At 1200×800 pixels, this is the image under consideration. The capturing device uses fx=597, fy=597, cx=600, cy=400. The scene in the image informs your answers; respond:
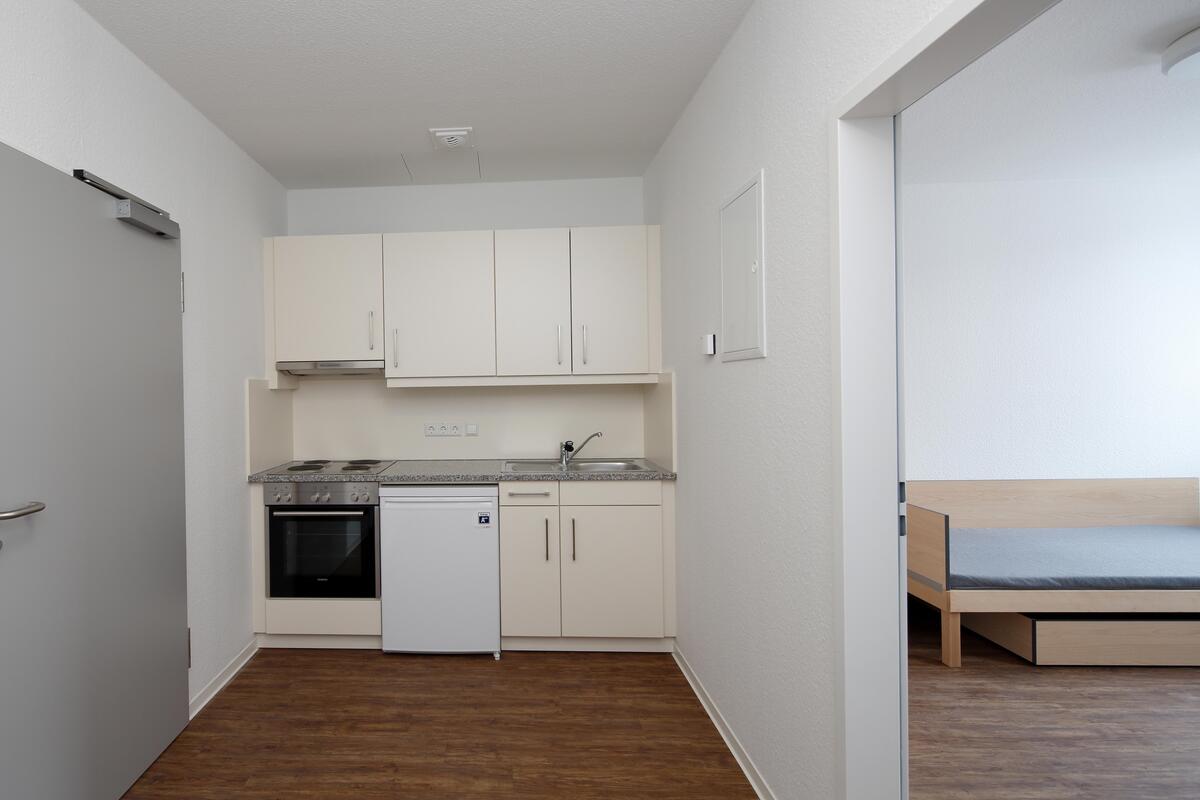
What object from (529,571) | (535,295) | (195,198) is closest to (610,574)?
(529,571)

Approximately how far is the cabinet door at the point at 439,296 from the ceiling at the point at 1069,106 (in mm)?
2241

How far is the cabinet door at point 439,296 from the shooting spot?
3416mm

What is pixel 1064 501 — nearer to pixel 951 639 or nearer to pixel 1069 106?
pixel 951 639

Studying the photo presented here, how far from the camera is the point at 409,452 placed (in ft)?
12.5

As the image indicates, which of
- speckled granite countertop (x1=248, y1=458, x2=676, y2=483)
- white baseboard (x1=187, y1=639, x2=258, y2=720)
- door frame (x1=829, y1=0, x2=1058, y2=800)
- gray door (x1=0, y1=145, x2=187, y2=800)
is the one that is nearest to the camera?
door frame (x1=829, y1=0, x2=1058, y2=800)

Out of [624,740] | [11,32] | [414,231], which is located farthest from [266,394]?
[624,740]

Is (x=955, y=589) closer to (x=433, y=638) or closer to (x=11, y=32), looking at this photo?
(x=433, y=638)

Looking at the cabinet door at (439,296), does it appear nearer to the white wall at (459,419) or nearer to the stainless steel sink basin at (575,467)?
the white wall at (459,419)

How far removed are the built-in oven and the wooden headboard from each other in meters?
3.25

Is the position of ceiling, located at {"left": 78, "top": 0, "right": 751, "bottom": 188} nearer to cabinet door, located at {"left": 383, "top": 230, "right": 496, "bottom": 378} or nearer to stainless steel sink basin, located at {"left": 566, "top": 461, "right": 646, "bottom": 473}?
cabinet door, located at {"left": 383, "top": 230, "right": 496, "bottom": 378}

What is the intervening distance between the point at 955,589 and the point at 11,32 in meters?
4.16

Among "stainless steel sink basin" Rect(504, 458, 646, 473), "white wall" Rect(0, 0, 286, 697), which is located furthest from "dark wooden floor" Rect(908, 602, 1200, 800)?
"white wall" Rect(0, 0, 286, 697)

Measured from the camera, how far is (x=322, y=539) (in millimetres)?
A: 3205

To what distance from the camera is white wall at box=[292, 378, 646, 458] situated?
377cm
